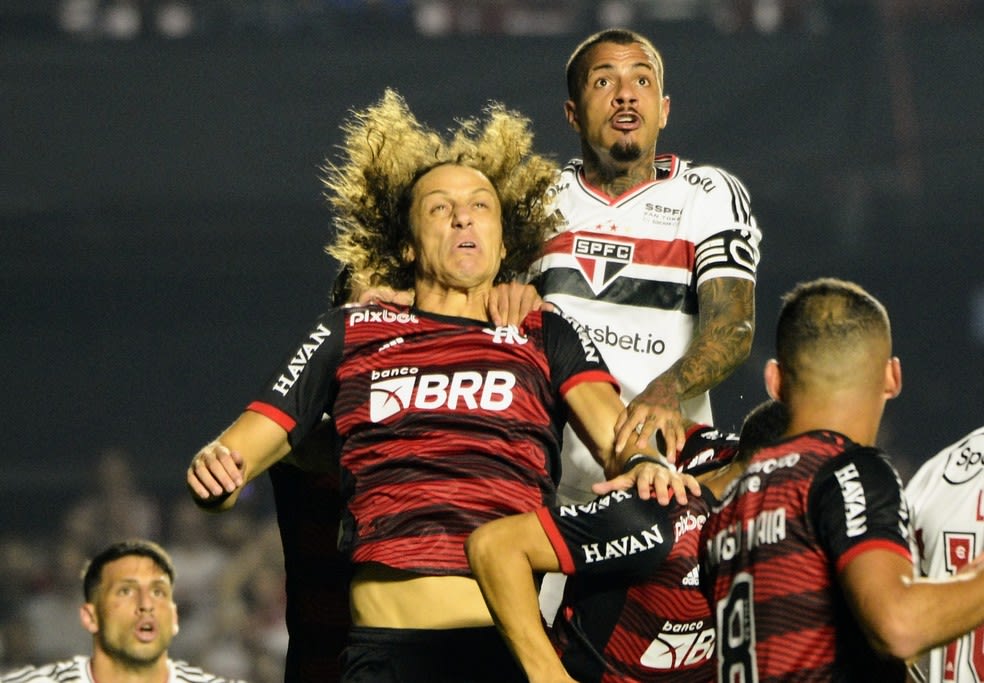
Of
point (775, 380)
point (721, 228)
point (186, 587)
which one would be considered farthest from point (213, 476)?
point (186, 587)

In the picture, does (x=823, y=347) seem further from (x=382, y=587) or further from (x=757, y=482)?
(x=382, y=587)

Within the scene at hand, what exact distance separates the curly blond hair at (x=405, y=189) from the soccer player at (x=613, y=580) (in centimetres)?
90

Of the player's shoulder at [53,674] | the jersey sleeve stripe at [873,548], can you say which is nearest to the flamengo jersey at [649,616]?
the jersey sleeve stripe at [873,548]

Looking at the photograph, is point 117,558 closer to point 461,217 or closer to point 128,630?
point 128,630

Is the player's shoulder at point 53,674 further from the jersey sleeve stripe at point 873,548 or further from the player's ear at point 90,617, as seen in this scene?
the jersey sleeve stripe at point 873,548

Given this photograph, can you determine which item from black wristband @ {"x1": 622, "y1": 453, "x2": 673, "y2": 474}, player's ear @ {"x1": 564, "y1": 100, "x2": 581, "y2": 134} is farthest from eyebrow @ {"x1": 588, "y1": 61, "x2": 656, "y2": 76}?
black wristband @ {"x1": 622, "y1": 453, "x2": 673, "y2": 474}

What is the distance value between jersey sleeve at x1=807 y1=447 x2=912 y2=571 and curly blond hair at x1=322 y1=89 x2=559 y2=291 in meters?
1.85

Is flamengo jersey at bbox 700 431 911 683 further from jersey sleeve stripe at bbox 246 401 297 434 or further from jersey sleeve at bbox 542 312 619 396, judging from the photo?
jersey sleeve stripe at bbox 246 401 297 434

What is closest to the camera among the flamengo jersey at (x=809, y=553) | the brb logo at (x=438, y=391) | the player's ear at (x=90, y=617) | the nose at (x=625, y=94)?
the flamengo jersey at (x=809, y=553)

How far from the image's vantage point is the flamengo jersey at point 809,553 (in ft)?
10.8

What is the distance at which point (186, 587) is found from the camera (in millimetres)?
10758

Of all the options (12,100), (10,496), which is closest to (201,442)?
(10,496)

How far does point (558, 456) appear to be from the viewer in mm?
4570

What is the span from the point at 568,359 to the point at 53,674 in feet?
11.1
